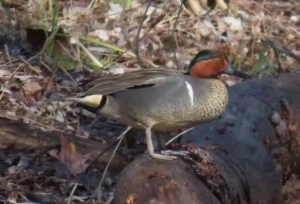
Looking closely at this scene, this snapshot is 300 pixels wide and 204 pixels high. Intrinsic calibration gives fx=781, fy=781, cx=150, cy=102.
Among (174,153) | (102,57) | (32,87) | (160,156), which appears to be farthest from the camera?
(102,57)

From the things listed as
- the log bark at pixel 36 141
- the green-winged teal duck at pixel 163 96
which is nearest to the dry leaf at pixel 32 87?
the log bark at pixel 36 141

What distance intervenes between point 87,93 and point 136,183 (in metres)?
0.72

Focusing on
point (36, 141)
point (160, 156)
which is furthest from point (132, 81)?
point (36, 141)

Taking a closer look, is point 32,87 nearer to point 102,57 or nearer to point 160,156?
point 102,57

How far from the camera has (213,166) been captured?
11.1ft

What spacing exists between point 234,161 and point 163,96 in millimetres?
454

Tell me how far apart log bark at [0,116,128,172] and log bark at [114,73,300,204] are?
0.58 m

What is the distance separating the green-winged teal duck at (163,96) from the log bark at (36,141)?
0.69 metres

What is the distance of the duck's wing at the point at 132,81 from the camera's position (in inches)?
140

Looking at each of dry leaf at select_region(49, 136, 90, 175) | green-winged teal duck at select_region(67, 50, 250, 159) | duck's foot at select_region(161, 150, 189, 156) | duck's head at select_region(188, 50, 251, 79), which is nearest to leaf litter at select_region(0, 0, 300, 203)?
dry leaf at select_region(49, 136, 90, 175)

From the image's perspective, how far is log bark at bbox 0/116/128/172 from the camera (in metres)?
4.26

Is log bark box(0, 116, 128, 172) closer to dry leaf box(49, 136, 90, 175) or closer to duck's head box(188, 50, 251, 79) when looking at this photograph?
dry leaf box(49, 136, 90, 175)

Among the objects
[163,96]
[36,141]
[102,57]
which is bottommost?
[102,57]

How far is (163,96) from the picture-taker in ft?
11.4
